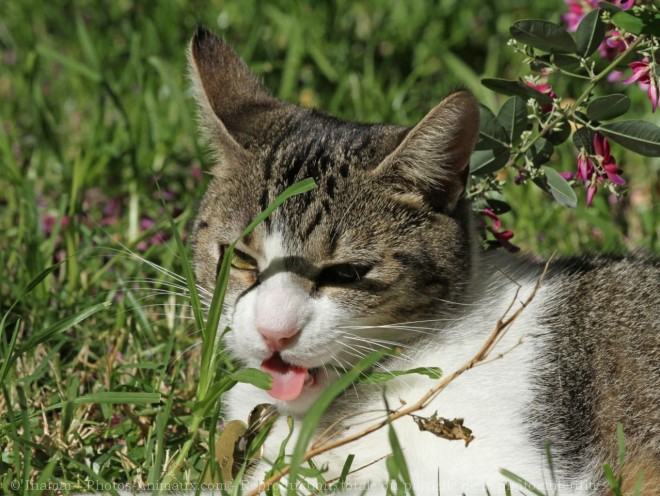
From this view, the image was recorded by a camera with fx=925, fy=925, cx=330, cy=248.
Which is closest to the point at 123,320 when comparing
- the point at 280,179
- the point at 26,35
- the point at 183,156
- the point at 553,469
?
the point at 280,179

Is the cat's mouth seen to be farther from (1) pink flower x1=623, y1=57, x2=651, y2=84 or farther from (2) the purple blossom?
(1) pink flower x1=623, y1=57, x2=651, y2=84

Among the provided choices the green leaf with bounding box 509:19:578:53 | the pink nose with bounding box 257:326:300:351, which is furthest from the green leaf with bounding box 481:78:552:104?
the pink nose with bounding box 257:326:300:351

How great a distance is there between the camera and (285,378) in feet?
8.96

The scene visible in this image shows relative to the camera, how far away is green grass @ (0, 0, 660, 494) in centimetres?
285

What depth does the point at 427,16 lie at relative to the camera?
5789mm

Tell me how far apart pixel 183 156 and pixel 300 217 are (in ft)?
6.66

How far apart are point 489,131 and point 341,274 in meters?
0.80

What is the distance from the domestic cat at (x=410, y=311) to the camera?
265 centimetres

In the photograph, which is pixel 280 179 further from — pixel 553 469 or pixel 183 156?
pixel 183 156

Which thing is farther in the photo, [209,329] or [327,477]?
[327,477]

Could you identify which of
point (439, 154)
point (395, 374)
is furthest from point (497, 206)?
point (395, 374)

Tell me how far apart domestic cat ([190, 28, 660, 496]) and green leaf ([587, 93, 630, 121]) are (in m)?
0.52

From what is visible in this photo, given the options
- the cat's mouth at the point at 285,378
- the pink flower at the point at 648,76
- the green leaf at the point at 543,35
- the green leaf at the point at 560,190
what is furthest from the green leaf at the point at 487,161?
the cat's mouth at the point at 285,378

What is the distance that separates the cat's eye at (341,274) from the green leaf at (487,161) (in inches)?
25.9
